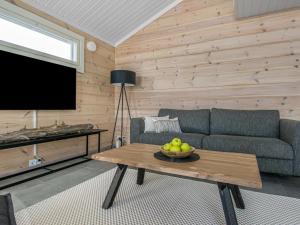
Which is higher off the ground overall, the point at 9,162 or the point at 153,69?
the point at 153,69

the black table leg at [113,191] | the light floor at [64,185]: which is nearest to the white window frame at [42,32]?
the light floor at [64,185]

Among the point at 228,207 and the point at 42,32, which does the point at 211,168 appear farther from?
the point at 42,32

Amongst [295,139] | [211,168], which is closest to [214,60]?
[295,139]

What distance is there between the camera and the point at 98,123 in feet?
12.5

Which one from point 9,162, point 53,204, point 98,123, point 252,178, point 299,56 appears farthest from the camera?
point 98,123

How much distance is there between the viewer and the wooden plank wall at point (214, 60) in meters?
2.89

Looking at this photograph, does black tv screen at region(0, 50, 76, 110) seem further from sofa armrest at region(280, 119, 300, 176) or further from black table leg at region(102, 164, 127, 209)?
sofa armrest at region(280, 119, 300, 176)

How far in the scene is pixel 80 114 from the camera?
3.38 metres

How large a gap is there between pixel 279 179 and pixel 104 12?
138 inches

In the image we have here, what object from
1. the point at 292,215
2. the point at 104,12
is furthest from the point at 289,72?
the point at 104,12

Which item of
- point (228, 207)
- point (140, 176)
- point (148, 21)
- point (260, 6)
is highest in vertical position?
point (148, 21)

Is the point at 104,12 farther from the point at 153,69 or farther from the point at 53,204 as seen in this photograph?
the point at 53,204

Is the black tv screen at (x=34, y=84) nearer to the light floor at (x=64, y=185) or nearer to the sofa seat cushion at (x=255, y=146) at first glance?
the light floor at (x=64, y=185)

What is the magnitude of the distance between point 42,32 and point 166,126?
2.29 meters
